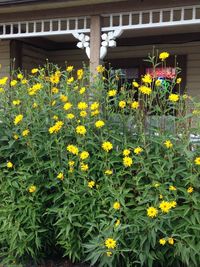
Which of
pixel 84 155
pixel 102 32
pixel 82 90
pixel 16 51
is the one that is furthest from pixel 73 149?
pixel 16 51

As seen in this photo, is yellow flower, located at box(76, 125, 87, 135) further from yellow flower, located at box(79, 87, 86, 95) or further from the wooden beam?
the wooden beam

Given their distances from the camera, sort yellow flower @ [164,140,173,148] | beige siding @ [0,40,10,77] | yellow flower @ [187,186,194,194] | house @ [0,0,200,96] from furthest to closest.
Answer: beige siding @ [0,40,10,77]
house @ [0,0,200,96]
yellow flower @ [164,140,173,148]
yellow flower @ [187,186,194,194]

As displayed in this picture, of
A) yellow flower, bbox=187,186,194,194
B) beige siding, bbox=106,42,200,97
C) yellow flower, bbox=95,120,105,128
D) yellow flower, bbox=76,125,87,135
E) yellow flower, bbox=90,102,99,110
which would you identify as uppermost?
beige siding, bbox=106,42,200,97

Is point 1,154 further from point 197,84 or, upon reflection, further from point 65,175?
point 197,84

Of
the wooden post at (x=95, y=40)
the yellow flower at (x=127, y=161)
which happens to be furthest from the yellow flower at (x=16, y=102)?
the wooden post at (x=95, y=40)

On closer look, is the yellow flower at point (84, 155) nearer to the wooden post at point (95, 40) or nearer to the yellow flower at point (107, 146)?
the yellow flower at point (107, 146)

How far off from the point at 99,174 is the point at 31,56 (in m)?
7.62

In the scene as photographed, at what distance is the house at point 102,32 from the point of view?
6.90 metres

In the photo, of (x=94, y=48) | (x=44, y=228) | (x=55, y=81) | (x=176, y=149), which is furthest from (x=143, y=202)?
(x=94, y=48)

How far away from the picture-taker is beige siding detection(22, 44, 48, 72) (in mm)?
10725

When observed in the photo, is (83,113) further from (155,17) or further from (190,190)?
(155,17)

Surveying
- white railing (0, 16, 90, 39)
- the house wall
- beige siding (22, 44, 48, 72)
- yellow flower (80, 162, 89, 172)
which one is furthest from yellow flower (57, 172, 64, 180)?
beige siding (22, 44, 48, 72)

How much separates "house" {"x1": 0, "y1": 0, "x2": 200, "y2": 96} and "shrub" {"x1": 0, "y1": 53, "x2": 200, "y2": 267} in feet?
8.84

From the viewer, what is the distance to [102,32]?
24.0 feet
